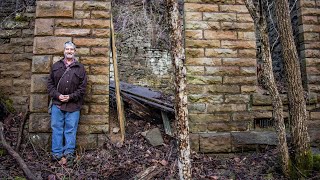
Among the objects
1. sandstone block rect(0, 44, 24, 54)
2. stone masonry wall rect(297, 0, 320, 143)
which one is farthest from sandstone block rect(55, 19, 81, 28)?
stone masonry wall rect(297, 0, 320, 143)

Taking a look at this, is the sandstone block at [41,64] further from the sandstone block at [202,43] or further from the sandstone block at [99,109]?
the sandstone block at [202,43]

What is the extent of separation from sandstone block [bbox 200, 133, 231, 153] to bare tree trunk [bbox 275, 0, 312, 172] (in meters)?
1.10

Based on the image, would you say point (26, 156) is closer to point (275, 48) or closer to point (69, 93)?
point (69, 93)

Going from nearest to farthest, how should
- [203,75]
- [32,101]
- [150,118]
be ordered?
[32,101], [203,75], [150,118]

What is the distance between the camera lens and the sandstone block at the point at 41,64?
13.8 feet

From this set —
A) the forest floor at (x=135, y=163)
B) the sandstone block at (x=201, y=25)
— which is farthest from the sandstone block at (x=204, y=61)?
the forest floor at (x=135, y=163)

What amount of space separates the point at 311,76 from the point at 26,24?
18.3 feet

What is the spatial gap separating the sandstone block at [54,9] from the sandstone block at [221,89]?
258 centimetres

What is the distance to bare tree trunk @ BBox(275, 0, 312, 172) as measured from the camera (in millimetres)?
3414

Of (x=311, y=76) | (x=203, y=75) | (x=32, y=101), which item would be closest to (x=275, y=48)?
(x=311, y=76)

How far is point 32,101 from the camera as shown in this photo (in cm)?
414

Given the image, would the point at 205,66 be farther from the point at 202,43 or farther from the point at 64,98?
the point at 64,98

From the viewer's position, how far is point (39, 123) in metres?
4.11

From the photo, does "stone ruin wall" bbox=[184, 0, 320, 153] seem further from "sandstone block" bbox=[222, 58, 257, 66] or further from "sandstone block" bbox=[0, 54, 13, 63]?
"sandstone block" bbox=[0, 54, 13, 63]
